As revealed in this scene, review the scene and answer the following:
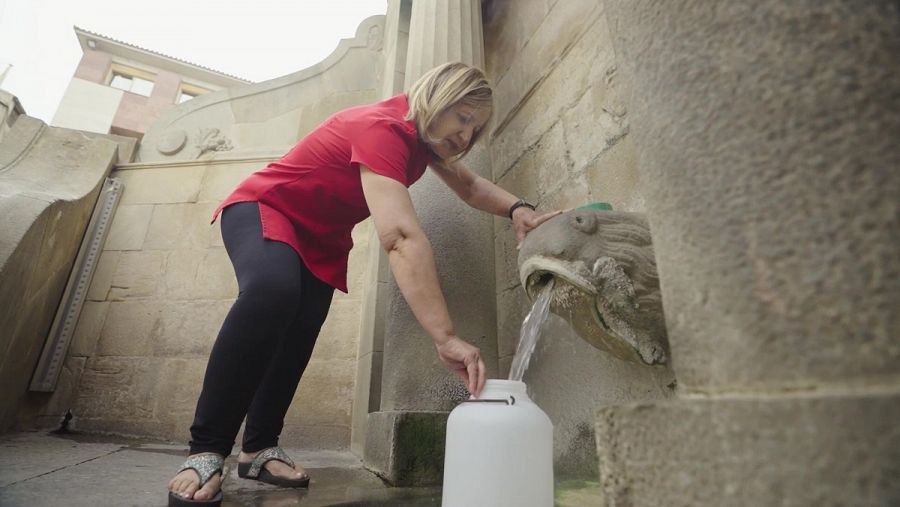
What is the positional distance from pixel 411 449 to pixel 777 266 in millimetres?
1371

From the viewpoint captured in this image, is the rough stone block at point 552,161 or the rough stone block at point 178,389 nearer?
the rough stone block at point 552,161

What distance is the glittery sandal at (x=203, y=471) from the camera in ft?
3.72

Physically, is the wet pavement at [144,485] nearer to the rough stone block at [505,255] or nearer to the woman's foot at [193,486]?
the woman's foot at [193,486]

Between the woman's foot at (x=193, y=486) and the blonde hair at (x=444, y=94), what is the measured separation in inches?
46.3

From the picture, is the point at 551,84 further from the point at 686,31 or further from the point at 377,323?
the point at 686,31

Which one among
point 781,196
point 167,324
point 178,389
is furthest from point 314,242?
point 167,324

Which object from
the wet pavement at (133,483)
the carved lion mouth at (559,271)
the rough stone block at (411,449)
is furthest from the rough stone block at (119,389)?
the carved lion mouth at (559,271)

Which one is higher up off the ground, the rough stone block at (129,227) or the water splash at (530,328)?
the rough stone block at (129,227)

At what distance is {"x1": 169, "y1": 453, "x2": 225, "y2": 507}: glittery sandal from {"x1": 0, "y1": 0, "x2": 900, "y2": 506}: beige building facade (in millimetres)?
540

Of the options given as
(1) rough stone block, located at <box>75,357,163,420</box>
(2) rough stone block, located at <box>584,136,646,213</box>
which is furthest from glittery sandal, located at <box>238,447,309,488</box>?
(1) rough stone block, located at <box>75,357,163,420</box>

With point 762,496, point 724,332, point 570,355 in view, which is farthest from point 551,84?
point 762,496

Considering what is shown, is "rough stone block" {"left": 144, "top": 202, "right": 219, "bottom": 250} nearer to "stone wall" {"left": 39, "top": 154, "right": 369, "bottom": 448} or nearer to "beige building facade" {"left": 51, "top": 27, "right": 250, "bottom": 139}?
"stone wall" {"left": 39, "top": 154, "right": 369, "bottom": 448}

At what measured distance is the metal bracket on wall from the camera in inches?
116

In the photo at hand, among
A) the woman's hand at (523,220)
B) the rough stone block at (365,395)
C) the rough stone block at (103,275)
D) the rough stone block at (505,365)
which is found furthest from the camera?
the rough stone block at (103,275)
